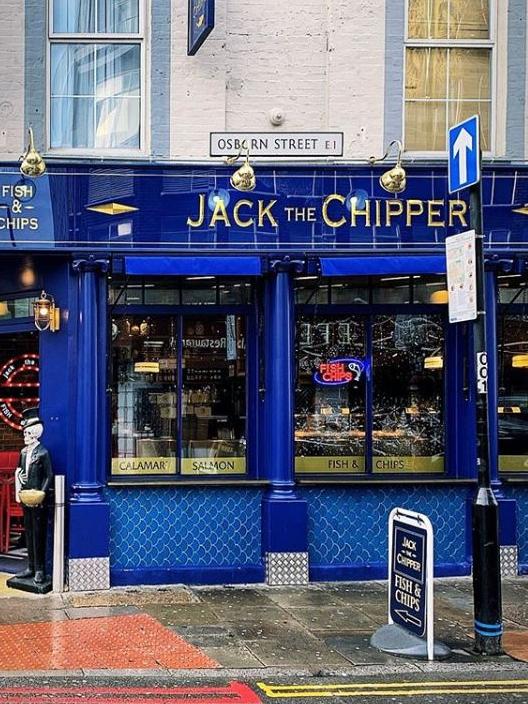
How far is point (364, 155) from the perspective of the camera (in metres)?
11.1

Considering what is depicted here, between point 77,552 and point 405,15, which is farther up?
point 405,15

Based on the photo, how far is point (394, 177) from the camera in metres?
10.7

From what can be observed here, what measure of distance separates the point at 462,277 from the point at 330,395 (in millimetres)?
3372

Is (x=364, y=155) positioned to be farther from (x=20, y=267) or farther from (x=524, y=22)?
(x=20, y=267)

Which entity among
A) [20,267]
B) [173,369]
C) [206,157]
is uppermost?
[206,157]

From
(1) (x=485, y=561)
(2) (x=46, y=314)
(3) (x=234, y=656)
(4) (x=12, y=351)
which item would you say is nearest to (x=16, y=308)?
(4) (x=12, y=351)

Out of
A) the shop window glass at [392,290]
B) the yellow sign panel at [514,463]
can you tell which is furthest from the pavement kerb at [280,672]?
the shop window glass at [392,290]

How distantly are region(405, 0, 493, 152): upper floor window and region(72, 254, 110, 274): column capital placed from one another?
3940 mm

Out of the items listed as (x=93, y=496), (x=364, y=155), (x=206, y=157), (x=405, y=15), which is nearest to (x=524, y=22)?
(x=405, y=15)

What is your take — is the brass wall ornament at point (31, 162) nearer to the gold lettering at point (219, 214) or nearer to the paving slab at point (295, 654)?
the gold lettering at point (219, 214)

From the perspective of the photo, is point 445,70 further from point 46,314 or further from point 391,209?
point 46,314

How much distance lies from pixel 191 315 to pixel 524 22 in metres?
5.30

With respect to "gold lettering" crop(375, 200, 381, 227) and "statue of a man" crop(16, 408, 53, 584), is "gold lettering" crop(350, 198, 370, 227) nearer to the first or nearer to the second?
"gold lettering" crop(375, 200, 381, 227)

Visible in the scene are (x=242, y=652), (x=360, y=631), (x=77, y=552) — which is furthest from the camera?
(x=77, y=552)
